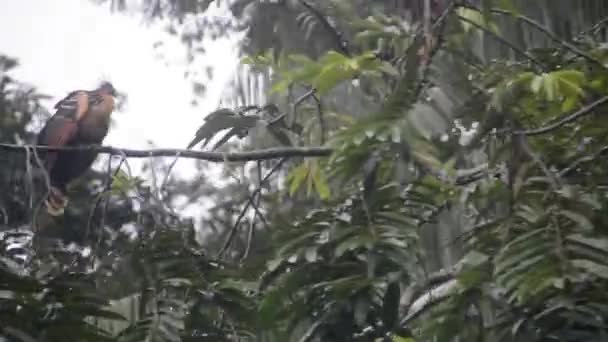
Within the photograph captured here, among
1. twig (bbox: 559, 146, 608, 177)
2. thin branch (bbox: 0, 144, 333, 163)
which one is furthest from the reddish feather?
twig (bbox: 559, 146, 608, 177)

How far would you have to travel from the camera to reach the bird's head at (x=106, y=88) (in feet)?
12.8

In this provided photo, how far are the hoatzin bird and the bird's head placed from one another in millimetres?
135

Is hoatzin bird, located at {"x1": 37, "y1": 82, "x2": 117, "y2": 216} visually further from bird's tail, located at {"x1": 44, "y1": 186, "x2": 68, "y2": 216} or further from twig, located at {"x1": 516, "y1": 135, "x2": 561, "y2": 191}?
twig, located at {"x1": 516, "y1": 135, "x2": 561, "y2": 191}

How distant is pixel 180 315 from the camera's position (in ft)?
5.16

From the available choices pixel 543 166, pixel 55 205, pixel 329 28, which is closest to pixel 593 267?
pixel 543 166

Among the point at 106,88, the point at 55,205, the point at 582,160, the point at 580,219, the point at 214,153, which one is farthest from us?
the point at 106,88

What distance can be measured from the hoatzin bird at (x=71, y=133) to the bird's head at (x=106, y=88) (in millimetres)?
135

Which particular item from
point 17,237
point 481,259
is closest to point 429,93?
point 481,259

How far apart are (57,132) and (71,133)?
5 cm

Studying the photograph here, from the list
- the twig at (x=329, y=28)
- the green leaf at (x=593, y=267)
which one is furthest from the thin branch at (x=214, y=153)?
the green leaf at (x=593, y=267)

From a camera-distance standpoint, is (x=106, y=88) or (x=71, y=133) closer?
(x=71, y=133)

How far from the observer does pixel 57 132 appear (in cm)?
358

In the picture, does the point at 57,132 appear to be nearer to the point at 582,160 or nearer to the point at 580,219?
the point at 582,160

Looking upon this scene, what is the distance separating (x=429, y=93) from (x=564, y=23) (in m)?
2.18
